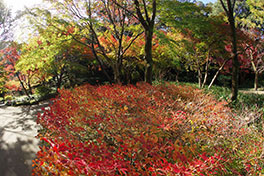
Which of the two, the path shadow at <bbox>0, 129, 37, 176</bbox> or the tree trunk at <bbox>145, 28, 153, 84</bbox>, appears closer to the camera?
the path shadow at <bbox>0, 129, 37, 176</bbox>

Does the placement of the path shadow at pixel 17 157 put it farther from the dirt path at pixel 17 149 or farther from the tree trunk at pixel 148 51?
the tree trunk at pixel 148 51

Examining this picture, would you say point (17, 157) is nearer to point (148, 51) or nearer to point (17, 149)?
point (17, 149)

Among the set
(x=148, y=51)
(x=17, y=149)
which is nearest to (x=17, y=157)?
(x=17, y=149)

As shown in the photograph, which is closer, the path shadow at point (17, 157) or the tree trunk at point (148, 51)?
the path shadow at point (17, 157)

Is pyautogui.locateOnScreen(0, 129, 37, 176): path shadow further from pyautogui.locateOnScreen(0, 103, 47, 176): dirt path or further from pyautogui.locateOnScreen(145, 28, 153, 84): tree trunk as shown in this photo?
pyautogui.locateOnScreen(145, 28, 153, 84): tree trunk

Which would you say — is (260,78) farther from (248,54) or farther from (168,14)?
(168,14)

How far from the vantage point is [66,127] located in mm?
2938

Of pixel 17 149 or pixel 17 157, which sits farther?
pixel 17 149

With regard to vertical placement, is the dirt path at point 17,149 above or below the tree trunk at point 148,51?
below

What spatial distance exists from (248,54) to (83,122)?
1465 cm

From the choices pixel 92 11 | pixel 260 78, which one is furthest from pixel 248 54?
pixel 92 11

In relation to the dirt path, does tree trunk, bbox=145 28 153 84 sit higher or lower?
higher

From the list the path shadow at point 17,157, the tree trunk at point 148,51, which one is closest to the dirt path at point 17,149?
the path shadow at point 17,157

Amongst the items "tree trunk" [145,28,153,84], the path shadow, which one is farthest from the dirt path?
"tree trunk" [145,28,153,84]
